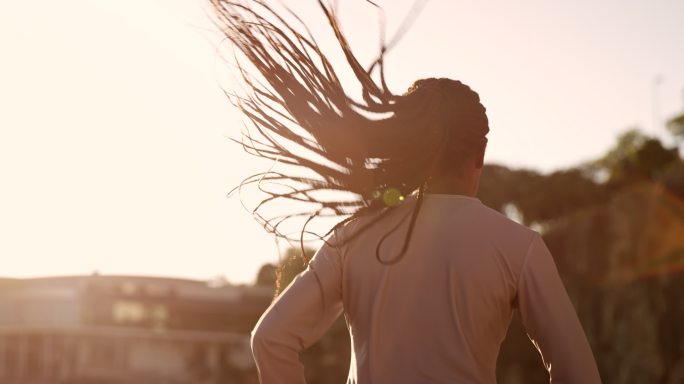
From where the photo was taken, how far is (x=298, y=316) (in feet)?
9.84

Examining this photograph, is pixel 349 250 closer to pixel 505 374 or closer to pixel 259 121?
pixel 259 121

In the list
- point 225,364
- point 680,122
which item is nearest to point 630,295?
→ point 225,364

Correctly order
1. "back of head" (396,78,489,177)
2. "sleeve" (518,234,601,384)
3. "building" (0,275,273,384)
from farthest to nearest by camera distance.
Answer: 1. "building" (0,275,273,384)
2. "back of head" (396,78,489,177)
3. "sleeve" (518,234,601,384)

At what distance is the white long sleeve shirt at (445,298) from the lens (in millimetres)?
2785

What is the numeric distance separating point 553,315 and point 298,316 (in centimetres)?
73

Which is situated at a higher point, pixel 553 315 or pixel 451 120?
pixel 451 120

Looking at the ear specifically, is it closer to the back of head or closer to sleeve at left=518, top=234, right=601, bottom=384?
the back of head

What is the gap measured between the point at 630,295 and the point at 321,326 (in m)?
23.0

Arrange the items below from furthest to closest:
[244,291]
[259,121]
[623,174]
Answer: [623,174], [244,291], [259,121]

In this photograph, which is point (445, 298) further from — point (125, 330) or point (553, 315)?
point (125, 330)

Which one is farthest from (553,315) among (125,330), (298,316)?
(125,330)

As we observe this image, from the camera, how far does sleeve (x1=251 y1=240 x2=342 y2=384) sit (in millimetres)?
2988

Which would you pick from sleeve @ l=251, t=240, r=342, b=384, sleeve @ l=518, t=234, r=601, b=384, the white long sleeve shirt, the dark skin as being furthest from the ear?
sleeve @ l=251, t=240, r=342, b=384

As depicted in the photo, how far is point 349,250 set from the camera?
299cm
